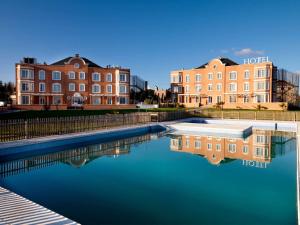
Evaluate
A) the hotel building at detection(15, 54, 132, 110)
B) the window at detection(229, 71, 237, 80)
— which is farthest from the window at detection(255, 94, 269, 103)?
the hotel building at detection(15, 54, 132, 110)

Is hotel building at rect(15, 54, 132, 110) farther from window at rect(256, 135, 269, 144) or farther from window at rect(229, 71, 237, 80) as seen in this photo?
window at rect(256, 135, 269, 144)

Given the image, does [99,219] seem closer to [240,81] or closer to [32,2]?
[32,2]

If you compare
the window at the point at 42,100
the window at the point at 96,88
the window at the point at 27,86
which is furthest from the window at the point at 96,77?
the window at the point at 27,86

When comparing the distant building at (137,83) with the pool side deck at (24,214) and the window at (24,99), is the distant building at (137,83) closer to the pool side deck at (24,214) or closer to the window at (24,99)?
the window at (24,99)

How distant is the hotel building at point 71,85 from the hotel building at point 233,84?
12251 mm

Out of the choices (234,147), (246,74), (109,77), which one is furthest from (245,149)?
(109,77)

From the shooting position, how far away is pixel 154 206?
22.3ft

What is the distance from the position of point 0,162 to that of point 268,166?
11.4 meters

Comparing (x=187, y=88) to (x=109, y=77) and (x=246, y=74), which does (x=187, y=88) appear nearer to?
(x=246, y=74)

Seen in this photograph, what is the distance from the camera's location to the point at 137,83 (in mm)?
80875

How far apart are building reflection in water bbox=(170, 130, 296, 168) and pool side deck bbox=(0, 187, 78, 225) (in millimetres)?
7984

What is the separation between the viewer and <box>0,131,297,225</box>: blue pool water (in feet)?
20.8

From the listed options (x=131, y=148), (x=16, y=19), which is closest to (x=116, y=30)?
(x=16, y=19)

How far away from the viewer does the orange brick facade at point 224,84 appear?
43.8 metres
